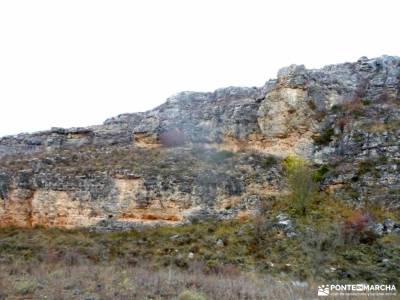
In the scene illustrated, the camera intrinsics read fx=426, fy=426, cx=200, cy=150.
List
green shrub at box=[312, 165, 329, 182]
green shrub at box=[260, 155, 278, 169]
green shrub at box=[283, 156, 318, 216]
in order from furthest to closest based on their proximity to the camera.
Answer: green shrub at box=[260, 155, 278, 169], green shrub at box=[312, 165, 329, 182], green shrub at box=[283, 156, 318, 216]

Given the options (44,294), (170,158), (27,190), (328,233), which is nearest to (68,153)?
(27,190)

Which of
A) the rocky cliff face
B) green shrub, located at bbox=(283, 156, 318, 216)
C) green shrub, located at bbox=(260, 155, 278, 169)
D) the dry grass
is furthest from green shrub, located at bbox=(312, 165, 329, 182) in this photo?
the dry grass

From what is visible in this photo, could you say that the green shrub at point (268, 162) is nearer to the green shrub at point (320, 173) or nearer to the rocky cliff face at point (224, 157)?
the rocky cliff face at point (224, 157)

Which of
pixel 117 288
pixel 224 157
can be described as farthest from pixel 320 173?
pixel 117 288

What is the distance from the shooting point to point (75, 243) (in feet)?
66.0

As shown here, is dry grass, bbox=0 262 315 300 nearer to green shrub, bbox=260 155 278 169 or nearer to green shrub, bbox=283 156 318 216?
green shrub, bbox=283 156 318 216

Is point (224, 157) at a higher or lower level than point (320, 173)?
higher

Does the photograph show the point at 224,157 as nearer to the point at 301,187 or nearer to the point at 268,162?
the point at 268,162

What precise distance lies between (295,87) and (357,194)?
24.7 feet

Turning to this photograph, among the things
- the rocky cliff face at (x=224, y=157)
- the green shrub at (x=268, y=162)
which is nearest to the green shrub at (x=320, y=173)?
the rocky cliff face at (x=224, y=157)

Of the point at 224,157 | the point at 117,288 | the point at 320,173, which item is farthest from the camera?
the point at 224,157

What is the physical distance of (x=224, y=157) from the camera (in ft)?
84.0

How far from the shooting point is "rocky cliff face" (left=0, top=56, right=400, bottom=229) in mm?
22547

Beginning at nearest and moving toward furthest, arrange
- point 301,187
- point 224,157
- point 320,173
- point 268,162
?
point 301,187
point 320,173
point 268,162
point 224,157
